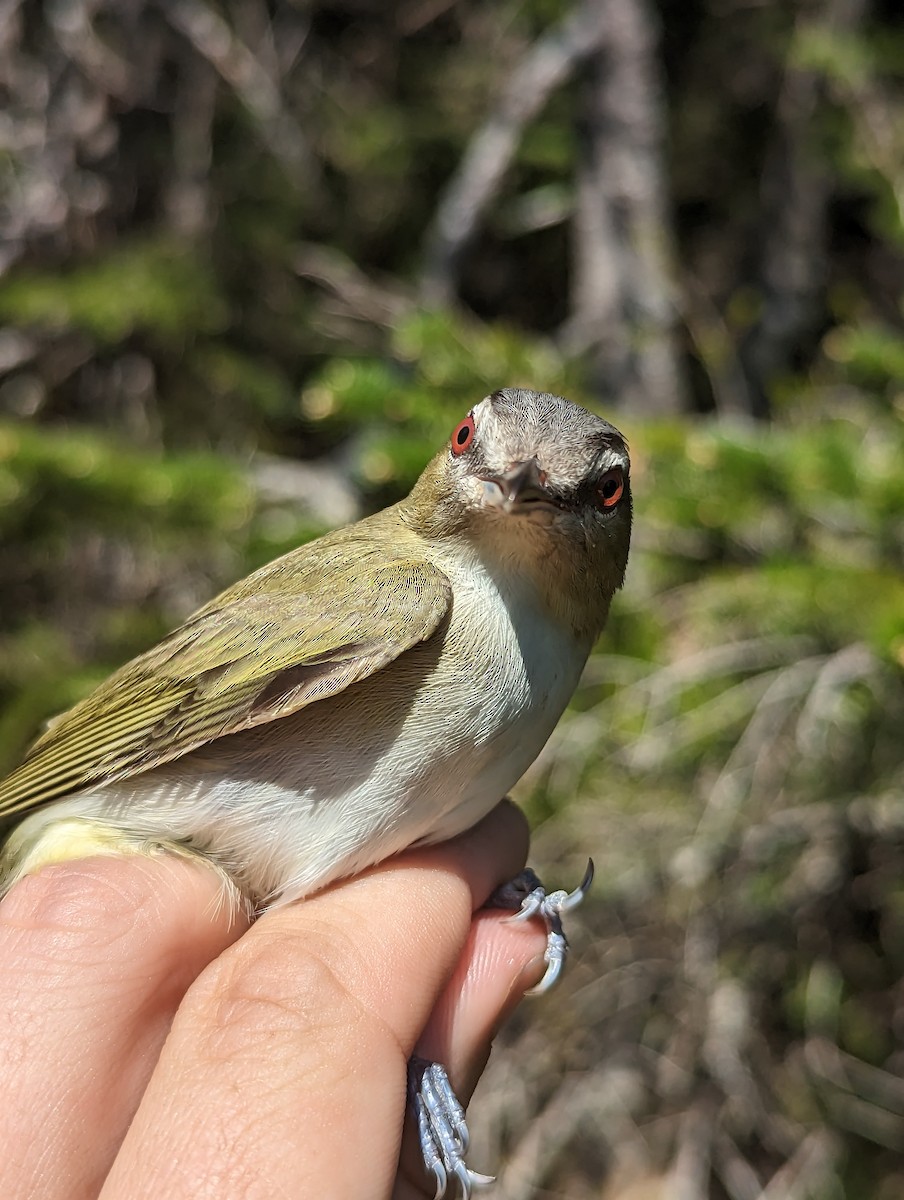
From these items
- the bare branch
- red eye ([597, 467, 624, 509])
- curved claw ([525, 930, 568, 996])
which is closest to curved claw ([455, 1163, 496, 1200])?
curved claw ([525, 930, 568, 996])

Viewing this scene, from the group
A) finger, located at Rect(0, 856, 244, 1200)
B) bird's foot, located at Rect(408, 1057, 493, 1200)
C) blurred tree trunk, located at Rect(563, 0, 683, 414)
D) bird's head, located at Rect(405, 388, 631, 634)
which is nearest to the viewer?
finger, located at Rect(0, 856, 244, 1200)

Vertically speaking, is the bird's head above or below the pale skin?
above

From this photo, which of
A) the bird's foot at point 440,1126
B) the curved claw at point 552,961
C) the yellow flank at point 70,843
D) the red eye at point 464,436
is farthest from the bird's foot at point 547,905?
the red eye at point 464,436

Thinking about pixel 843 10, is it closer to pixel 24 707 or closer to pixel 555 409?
pixel 555 409

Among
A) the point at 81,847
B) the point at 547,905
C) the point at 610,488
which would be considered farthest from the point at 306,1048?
the point at 610,488

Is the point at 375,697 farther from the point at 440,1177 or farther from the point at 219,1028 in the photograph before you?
the point at 440,1177

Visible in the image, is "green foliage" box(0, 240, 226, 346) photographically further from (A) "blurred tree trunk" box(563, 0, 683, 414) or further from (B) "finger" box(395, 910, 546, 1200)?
(B) "finger" box(395, 910, 546, 1200)

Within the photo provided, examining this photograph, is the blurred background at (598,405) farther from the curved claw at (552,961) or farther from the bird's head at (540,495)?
the curved claw at (552,961)

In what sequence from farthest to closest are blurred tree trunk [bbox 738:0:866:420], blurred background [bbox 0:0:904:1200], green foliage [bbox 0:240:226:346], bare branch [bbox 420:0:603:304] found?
1. blurred tree trunk [bbox 738:0:866:420]
2. bare branch [bbox 420:0:603:304]
3. green foliage [bbox 0:240:226:346]
4. blurred background [bbox 0:0:904:1200]
